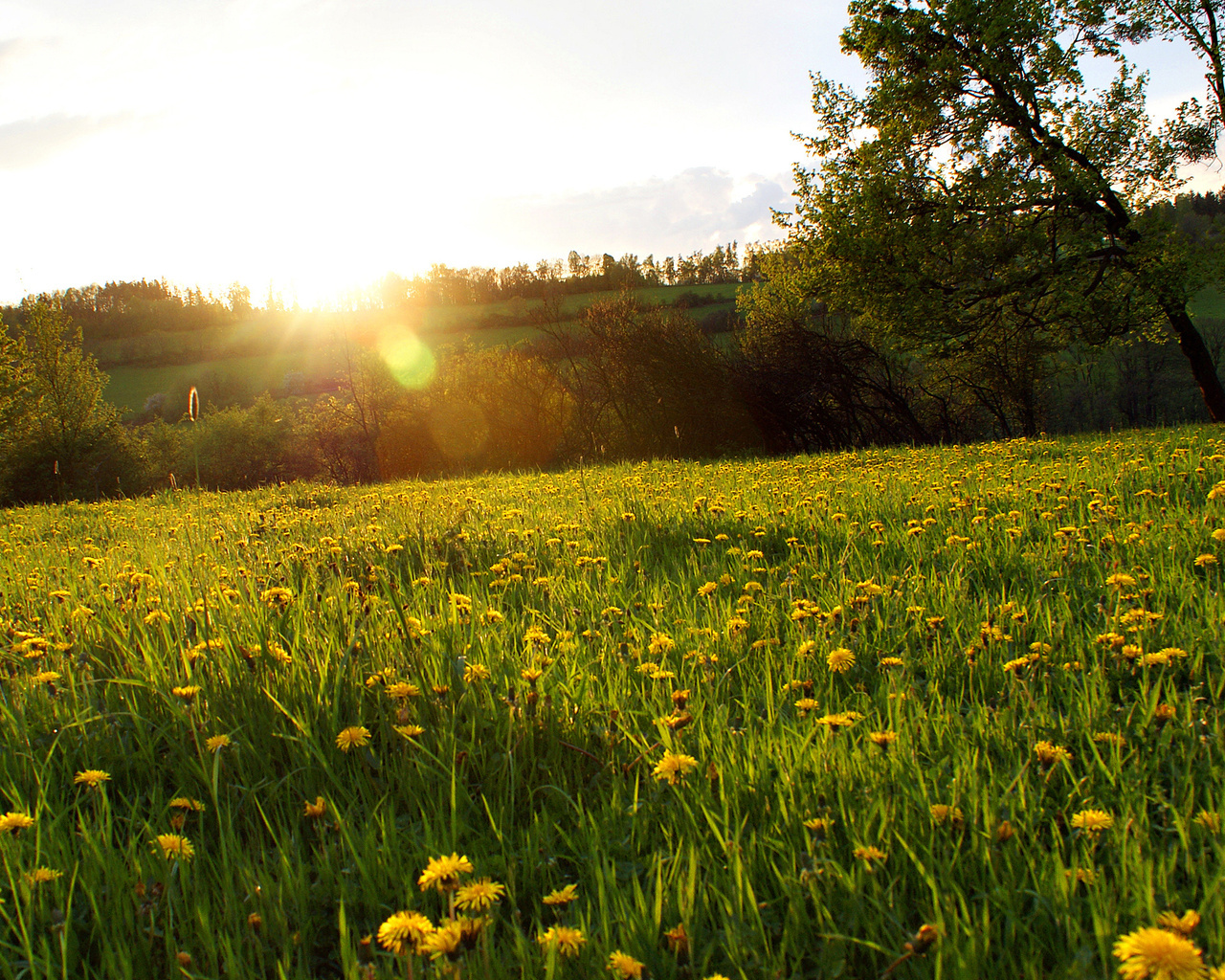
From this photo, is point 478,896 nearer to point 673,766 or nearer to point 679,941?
point 679,941

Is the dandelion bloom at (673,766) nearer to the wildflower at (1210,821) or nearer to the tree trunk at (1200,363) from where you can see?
the wildflower at (1210,821)

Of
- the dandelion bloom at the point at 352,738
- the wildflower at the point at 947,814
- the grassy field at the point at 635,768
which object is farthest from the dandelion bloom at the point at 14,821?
the wildflower at the point at 947,814

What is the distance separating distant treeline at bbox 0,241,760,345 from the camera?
38.4m

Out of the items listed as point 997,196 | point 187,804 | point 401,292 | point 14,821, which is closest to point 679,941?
point 187,804

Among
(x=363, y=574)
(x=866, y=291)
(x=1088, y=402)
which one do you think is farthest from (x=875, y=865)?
(x=1088, y=402)

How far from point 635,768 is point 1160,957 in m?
1.18

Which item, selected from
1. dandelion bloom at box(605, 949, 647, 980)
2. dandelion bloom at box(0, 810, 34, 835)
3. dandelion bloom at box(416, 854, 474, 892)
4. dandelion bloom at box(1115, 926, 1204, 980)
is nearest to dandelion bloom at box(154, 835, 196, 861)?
dandelion bloom at box(0, 810, 34, 835)

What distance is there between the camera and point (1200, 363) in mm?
15984

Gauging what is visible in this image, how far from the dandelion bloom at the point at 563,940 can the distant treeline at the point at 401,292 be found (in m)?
25.7

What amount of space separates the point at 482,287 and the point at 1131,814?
66123 mm

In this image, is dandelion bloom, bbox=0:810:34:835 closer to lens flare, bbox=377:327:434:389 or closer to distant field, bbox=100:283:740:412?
lens flare, bbox=377:327:434:389

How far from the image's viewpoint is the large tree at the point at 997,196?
1526 centimetres

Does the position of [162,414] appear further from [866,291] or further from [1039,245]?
[1039,245]

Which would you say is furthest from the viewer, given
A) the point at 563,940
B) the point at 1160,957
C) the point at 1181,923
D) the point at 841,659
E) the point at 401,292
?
the point at 401,292
